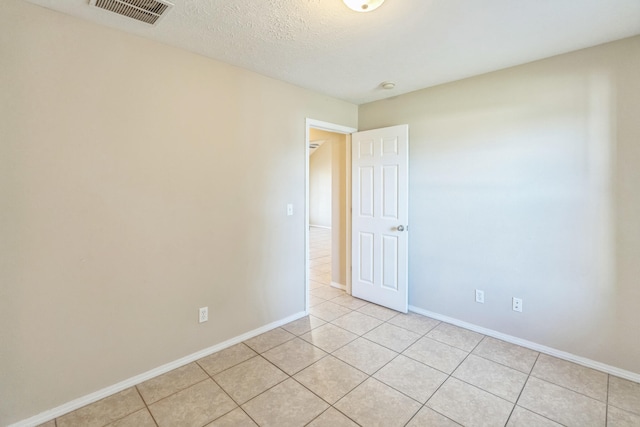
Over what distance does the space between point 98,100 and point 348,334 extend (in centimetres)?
272

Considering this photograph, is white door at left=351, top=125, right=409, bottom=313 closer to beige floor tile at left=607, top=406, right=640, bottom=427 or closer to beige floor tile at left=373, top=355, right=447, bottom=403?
beige floor tile at left=373, top=355, right=447, bottom=403

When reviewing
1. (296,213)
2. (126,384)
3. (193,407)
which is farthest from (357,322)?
(126,384)

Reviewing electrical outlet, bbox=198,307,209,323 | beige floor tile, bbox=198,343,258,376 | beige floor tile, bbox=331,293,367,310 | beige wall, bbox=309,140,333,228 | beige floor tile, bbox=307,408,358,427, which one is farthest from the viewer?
beige wall, bbox=309,140,333,228

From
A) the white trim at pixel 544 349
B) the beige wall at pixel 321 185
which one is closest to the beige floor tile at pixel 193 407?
the white trim at pixel 544 349

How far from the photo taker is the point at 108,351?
6.48 ft

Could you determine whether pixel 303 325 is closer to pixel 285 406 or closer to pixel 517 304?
pixel 285 406

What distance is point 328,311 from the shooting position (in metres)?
3.35

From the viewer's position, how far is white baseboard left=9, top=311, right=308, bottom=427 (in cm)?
174

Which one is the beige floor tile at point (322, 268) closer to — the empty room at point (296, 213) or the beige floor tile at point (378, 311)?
the beige floor tile at point (378, 311)

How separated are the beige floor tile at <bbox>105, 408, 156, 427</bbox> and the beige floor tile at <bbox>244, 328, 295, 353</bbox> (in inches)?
35.9

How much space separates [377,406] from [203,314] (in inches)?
59.7

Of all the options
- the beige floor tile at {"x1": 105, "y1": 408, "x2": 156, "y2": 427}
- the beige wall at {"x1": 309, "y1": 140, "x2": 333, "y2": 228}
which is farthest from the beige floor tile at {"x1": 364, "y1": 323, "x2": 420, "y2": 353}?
the beige wall at {"x1": 309, "y1": 140, "x2": 333, "y2": 228}

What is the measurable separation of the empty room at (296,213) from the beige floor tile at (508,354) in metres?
0.02

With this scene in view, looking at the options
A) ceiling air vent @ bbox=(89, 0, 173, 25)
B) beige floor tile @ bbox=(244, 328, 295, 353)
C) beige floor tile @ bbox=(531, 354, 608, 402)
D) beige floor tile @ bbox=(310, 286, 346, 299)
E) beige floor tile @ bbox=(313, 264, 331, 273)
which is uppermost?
ceiling air vent @ bbox=(89, 0, 173, 25)
